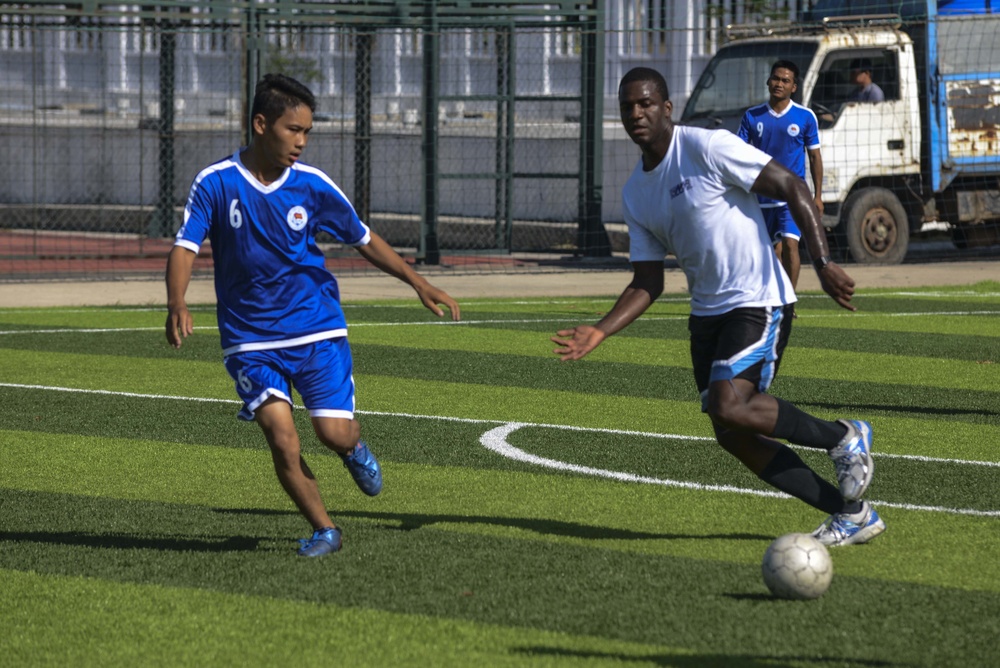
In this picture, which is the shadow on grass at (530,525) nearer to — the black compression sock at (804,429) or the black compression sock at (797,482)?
the black compression sock at (797,482)

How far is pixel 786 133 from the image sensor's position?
12.6 metres

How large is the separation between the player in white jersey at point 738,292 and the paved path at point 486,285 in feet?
34.6

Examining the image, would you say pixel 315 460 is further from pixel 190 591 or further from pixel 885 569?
pixel 885 569

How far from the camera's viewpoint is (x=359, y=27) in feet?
74.9

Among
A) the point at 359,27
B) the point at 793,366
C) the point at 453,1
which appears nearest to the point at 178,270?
the point at 793,366

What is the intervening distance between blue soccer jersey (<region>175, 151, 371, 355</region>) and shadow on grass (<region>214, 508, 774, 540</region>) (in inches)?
37.2

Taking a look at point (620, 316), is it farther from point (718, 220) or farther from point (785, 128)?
point (785, 128)

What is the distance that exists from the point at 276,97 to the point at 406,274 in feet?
2.61

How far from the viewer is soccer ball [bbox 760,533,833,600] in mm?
5074

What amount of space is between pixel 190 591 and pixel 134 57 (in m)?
28.5

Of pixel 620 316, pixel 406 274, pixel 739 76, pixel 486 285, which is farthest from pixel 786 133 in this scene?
pixel 406 274

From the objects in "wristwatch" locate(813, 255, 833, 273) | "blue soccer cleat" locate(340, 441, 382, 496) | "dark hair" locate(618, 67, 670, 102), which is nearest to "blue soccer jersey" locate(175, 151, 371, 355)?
"blue soccer cleat" locate(340, 441, 382, 496)

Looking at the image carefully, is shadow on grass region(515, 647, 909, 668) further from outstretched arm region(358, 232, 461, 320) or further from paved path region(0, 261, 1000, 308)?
paved path region(0, 261, 1000, 308)

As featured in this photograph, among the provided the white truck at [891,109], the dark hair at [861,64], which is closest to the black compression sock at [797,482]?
the white truck at [891,109]
